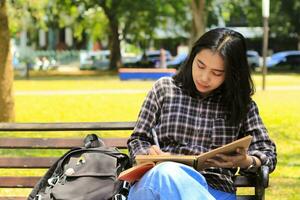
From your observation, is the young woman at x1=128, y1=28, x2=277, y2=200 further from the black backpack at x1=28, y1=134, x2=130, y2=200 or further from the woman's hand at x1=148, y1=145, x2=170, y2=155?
the black backpack at x1=28, y1=134, x2=130, y2=200

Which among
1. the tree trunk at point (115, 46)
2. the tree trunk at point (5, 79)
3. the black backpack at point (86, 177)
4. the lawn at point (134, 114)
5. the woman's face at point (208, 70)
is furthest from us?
the tree trunk at point (115, 46)

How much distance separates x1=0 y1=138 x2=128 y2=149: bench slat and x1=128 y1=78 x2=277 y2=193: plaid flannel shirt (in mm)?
545

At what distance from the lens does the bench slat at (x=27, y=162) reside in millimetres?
4016

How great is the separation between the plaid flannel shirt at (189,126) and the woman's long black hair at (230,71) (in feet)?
0.16

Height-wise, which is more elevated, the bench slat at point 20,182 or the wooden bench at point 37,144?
the wooden bench at point 37,144

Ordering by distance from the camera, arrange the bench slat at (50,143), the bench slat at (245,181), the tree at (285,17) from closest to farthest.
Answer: the bench slat at (245,181) → the bench slat at (50,143) → the tree at (285,17)

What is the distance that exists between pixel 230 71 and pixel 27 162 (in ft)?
4.88

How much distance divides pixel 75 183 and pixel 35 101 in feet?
43.8

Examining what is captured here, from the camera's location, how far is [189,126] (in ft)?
11.3

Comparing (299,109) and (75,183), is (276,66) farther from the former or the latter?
(75,183)

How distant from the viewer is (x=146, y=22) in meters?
40.7

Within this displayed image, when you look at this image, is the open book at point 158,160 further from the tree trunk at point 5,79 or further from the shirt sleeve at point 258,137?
the tree trunk at point 5,79

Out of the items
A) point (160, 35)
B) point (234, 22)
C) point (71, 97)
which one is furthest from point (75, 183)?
point (234, 22)

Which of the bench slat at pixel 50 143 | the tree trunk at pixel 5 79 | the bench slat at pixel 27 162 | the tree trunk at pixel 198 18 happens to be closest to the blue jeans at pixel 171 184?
the bench slat at pixel 50 143
